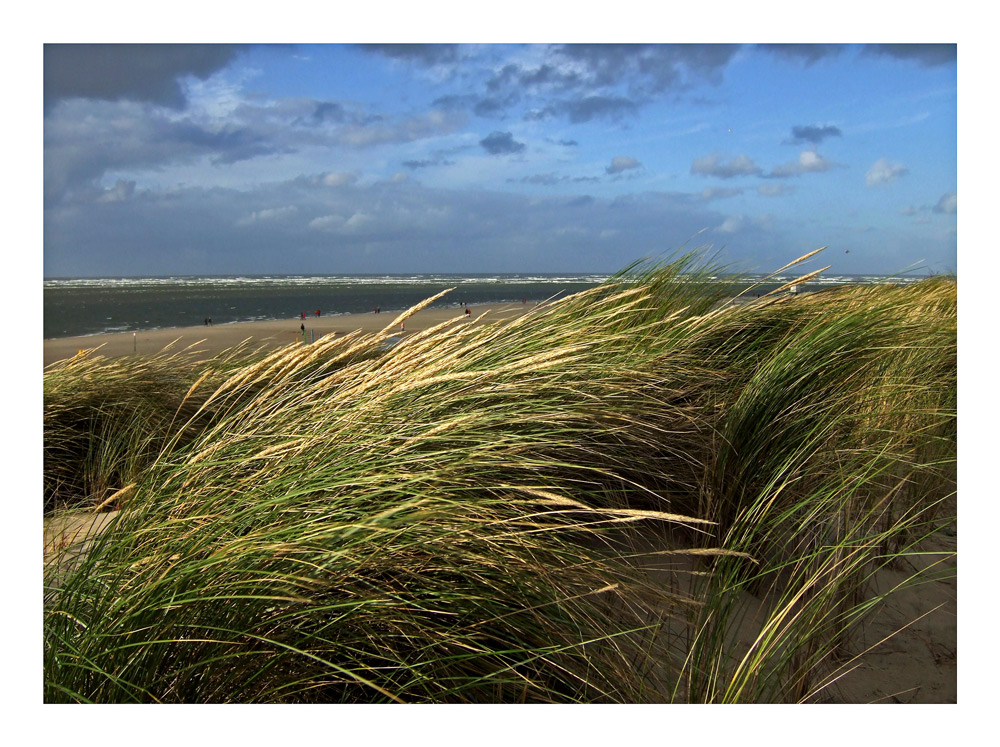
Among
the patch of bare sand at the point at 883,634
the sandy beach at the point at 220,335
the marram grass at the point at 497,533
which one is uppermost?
the sandy beach at the point at 220,335

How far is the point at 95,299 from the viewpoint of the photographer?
104ft

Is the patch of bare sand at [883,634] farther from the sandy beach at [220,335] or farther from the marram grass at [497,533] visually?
the sandy beach at [220,335]

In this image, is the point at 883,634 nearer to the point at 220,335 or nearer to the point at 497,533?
the point at 497,533

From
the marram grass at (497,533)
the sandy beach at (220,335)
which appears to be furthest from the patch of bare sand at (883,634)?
the sandy beach at (220,335)

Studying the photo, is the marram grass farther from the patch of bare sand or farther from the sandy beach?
the sandy beach

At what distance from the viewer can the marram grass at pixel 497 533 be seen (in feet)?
4.24

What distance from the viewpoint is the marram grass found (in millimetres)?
1292

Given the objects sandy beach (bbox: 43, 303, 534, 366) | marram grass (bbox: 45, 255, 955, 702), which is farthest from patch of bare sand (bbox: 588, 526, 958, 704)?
sandy beach (bbox: 43, 303, 534, 366)

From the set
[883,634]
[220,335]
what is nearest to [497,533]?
[883,634]

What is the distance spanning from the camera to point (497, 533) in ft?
4.53
